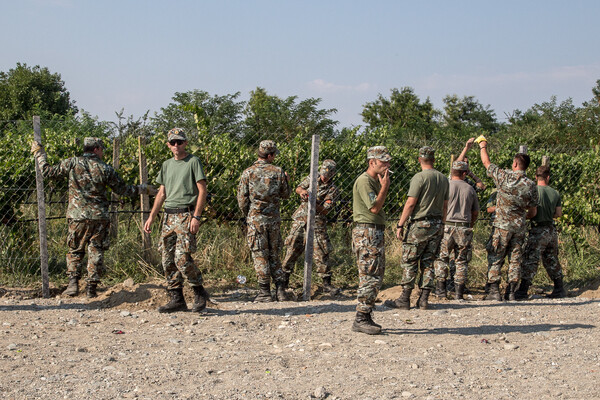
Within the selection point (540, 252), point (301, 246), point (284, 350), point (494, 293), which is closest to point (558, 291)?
point (540, 252)

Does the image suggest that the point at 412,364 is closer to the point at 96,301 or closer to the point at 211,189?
the point at 96,301

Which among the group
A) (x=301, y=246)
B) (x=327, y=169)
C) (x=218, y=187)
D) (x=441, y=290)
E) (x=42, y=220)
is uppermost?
(x=327, y=169)

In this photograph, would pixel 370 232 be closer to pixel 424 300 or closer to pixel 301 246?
pixel 424 300

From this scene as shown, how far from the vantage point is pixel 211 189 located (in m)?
8.56

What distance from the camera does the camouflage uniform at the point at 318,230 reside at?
24.3 ft

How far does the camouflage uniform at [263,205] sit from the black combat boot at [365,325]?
171 centimetres

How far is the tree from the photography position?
1103 inches

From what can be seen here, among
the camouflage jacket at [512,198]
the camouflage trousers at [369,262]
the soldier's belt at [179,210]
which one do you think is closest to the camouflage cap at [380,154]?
the camouflage trousers at [369,262]

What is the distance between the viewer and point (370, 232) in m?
5.32

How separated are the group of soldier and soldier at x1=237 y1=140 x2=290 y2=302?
0.4 inches

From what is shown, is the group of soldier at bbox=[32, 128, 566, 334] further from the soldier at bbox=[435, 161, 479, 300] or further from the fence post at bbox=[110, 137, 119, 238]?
the fence post at bbox=[110, 137, 119, 238]

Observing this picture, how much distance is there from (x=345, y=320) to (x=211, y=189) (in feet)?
11.2

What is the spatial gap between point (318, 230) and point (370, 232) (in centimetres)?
221

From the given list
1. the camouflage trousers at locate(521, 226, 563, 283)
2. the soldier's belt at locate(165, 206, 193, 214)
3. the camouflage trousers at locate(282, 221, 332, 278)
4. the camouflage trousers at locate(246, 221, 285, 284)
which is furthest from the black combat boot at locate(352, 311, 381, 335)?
the camouflage trousers at locate(521, 226, 563, 283)
